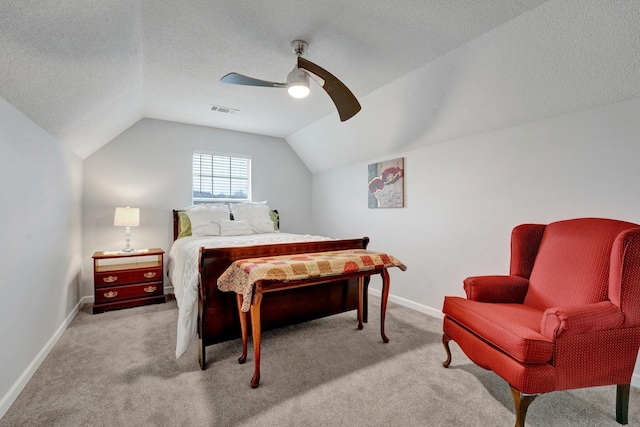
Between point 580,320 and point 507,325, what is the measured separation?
1.05ft

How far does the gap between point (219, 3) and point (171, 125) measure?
286 centimetres

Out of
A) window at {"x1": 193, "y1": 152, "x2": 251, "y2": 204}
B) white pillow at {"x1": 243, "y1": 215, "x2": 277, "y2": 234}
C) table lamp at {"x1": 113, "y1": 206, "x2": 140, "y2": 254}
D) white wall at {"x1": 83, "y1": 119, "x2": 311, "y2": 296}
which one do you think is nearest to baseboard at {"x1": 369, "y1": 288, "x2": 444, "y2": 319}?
white pillow at {"x1": 243, "y1": 215, "x2": 277, "y2": 234}

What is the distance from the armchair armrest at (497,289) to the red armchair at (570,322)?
0.07ft

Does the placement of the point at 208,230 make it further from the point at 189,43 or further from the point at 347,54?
the point at 347,54

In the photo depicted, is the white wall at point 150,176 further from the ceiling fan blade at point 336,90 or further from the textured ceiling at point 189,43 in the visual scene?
the ceiling fan blade at point 336,90

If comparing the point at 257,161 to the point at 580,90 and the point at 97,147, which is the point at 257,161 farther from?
the point at 580,90

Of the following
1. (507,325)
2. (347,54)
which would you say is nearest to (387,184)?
(347,54)

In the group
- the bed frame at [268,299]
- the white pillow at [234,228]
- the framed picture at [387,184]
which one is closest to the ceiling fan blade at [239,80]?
the bed frame at [268,299]

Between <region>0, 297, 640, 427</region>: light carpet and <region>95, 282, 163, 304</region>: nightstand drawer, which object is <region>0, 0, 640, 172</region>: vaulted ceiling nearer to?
<region>95, 282, 163, 304</region>: nightstand drawer

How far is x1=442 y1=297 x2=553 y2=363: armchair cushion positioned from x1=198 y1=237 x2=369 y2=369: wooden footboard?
3.54 feet

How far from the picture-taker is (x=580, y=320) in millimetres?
1446

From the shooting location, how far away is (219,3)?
1.81 m

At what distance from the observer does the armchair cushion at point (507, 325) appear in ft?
4.67

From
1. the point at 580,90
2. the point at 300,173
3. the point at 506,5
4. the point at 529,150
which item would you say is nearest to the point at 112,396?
the point at 506,5
